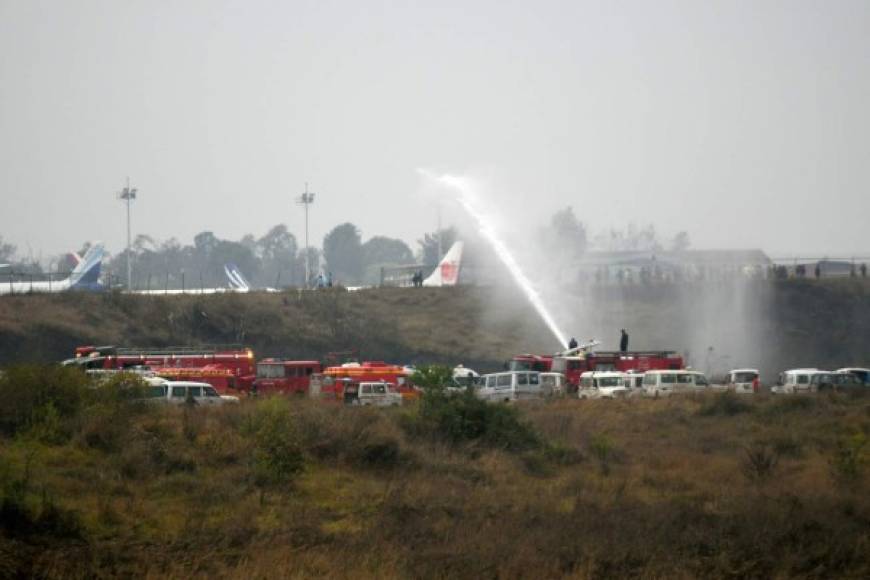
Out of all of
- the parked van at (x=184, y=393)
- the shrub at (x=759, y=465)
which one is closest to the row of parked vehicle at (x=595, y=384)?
the parked van at (x=184, y=393)

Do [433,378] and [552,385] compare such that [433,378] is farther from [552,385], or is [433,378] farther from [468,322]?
[468,322]

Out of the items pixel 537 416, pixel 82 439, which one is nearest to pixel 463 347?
pixel 537 416

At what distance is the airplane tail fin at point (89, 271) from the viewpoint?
102000 mm

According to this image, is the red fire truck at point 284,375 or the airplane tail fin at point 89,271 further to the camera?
the airplane tail fin at point 89,271

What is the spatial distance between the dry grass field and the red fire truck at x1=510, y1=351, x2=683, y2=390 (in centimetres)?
1751

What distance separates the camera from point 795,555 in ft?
90.1

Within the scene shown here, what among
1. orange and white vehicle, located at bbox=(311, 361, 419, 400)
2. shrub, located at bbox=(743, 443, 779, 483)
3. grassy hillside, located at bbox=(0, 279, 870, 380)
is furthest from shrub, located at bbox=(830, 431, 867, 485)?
grassy hillside, located at bbox=(0, 279, 870, 380)

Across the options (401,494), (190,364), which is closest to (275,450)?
(401,494)

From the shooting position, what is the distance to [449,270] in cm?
10588

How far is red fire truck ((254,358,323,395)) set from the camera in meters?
55.6

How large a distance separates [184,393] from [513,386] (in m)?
13.8

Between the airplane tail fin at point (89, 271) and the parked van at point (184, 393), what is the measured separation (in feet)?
189

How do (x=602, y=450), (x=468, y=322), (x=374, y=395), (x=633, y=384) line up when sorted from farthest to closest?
(x=468, y=322) → (x=633, y=384) → (x=374, y=395) → (x=602, y=450)

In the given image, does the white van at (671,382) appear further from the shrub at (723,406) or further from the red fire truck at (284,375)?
the red fire truck at (284,375)
